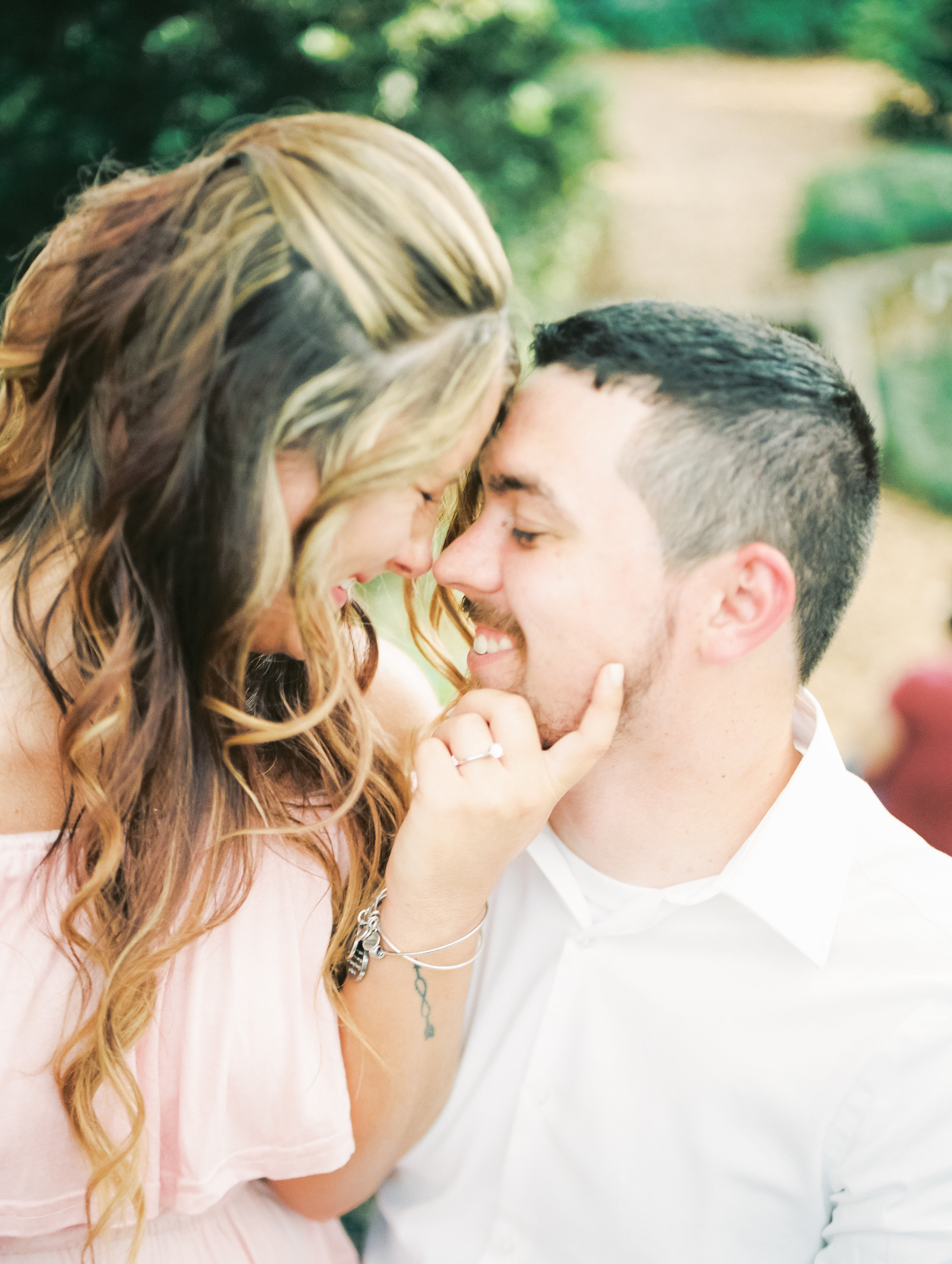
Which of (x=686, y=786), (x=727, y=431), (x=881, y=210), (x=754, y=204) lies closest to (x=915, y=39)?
(x=881, y=210)

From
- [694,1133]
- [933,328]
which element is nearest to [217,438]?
[694,1133]

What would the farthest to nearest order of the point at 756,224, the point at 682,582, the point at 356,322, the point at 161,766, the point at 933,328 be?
the point at 756,224 → the point at 933,328 → the point at 682,582 → the point at 161,766 → the point at 356,322

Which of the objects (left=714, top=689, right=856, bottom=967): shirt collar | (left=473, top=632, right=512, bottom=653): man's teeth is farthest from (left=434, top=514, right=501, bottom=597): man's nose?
(left=714, top=689, right=856, bottom=967): shirt collar

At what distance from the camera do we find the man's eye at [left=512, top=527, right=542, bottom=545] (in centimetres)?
178

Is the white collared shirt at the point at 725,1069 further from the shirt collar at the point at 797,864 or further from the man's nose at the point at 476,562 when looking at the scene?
the man's nose at the point at 476,562

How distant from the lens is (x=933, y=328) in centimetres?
857

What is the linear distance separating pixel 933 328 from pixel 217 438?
28.7 feet

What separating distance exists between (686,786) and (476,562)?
0.58m

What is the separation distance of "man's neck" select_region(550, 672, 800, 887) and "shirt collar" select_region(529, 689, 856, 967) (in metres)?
0.04

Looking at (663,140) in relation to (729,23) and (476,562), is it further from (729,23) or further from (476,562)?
(476,562)

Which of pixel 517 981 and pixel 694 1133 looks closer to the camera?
pixel 694 1133

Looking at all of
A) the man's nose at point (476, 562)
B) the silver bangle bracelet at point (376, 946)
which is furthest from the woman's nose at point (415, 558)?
the silver bangle bracelet at point (376, 946)

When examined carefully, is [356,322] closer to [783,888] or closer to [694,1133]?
[783,888]

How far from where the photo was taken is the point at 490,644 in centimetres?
195
